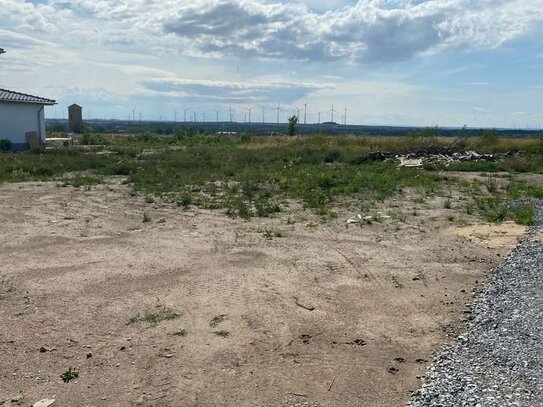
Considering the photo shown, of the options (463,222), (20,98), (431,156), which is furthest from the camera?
(20,98)

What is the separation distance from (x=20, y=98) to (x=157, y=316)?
27351 millimetres

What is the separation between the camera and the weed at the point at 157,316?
20.6 ft

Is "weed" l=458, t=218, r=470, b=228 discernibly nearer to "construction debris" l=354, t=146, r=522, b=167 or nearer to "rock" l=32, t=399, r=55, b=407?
"rock" l=32, t=399, r=55, b=407

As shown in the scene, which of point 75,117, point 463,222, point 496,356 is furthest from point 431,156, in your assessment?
point 75,117

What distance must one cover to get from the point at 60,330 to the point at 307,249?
4.79 meters

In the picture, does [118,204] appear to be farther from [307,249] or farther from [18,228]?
[307,249]

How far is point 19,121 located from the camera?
98.9 ft

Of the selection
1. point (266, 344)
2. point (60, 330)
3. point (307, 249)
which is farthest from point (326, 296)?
point (60, 330)

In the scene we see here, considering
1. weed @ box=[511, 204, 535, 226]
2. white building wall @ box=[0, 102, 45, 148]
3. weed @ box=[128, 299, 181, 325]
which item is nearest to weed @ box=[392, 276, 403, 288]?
weed @ box=[128, 299, 181, 325]

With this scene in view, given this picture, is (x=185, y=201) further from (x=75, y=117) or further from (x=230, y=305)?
(x=75, y=117)

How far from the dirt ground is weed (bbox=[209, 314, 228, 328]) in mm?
46

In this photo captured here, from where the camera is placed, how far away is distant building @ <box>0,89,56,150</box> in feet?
95.8

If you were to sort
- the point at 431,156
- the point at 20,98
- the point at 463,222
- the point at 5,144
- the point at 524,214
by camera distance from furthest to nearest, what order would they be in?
the point at 20,98 → the point at 431,156 → the point at 5,144 → the point at 524,214 → the point at 463,222

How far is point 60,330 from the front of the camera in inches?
235
